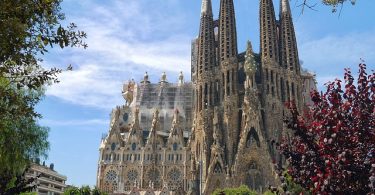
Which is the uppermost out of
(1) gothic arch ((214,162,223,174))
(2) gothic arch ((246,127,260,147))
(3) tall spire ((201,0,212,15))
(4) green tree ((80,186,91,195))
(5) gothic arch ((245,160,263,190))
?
(3) tall spire ((201,0,212,15))

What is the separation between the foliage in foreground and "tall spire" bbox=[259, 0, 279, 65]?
173ft

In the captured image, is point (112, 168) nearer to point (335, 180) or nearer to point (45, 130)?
point (45, 130)

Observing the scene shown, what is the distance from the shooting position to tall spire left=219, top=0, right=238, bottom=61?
212 feet

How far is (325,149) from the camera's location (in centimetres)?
1002

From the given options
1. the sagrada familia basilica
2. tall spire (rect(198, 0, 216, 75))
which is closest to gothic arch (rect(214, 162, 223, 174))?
the sagrada familia basilica

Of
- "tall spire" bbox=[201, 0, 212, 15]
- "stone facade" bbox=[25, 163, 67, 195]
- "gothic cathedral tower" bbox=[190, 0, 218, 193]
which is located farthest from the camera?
"stone facade" bbox=[25, 163, 67, 195]

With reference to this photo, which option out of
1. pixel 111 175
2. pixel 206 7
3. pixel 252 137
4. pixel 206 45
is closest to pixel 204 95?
pixel 206 45

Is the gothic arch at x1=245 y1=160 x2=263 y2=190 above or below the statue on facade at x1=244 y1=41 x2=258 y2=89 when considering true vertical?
below

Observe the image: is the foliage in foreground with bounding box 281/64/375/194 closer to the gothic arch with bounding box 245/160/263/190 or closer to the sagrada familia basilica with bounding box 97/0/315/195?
the sagrada familia basilica with bounding box 97/0/315/195

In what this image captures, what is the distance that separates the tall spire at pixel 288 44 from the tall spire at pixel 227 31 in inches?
286

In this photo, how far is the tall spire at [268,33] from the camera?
63656 millimetres

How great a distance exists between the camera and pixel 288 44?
64.5m

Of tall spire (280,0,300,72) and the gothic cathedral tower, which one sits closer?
the gothic cathedral tower

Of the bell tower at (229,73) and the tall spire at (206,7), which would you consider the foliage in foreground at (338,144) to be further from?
the tall spire at (206,7)
